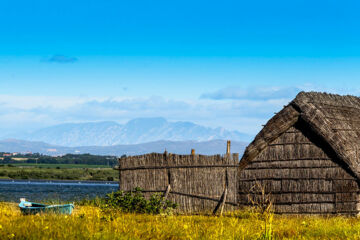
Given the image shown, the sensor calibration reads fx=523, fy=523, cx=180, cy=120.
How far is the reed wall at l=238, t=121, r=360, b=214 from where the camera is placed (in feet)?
59.7

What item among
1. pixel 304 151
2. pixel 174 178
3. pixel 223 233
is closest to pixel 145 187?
pixel 174 178

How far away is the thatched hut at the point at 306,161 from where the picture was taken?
59.6ft

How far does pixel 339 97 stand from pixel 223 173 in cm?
650

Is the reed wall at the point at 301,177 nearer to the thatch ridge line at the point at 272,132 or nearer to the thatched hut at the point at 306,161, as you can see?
the thatched hut at the point at 306,161

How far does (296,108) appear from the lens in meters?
19.3

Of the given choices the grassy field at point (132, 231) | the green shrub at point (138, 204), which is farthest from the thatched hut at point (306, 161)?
the grassy field at point (132, 231)

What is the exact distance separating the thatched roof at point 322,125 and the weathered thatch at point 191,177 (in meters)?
0.84

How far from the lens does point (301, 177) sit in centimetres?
1873

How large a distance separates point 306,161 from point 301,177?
600mm

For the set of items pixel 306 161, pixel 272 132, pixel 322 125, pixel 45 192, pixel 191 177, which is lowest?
pixel 45 192

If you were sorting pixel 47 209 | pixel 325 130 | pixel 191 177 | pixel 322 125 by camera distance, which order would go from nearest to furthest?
pixel 47 209, pixel 325 130, pixel 322 125, pixel 191 177

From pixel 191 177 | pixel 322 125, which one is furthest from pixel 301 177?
pixel 191 177

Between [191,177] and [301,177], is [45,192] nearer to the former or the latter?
[191,177]

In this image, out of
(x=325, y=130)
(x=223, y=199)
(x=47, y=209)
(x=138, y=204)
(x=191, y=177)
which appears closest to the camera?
(x=47, y=209)
